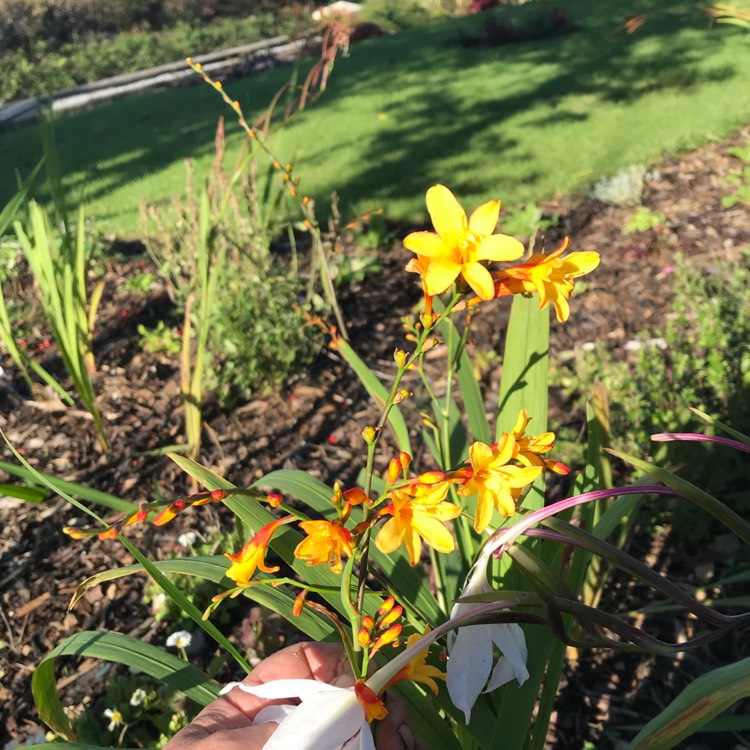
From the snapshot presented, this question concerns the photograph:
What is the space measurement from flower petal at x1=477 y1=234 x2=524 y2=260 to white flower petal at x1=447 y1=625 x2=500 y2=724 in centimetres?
41

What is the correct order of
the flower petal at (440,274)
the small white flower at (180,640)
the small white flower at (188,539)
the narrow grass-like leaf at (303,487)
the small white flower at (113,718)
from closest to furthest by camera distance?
1. the flower petal at (440,274)
2. the narrow grass-like leaf at (303,487)
3. the small white flower at (113,718)
4. the small white flower at (180,640)
5. the small white flower at (188,539)

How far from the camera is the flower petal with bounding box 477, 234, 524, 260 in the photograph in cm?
76

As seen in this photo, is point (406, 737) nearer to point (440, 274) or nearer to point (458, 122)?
point (440, 274)

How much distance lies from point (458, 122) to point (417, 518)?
221 inches

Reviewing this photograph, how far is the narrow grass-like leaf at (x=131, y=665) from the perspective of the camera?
1.11 metres

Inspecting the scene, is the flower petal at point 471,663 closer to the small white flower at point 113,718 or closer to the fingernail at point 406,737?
the fingernail at point 406,737

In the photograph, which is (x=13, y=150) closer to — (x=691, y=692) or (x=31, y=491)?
(x=31, y=491)

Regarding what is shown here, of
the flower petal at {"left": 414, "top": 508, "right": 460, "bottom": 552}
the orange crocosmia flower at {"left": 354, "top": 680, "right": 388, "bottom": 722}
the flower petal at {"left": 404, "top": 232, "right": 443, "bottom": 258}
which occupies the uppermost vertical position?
the flower petal at {"left": 404, "top": 232, "right": 443, "bottom": 258}

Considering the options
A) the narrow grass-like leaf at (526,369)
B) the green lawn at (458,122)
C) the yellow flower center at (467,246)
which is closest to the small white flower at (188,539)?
the narrow grass-like leaf at (526,369)

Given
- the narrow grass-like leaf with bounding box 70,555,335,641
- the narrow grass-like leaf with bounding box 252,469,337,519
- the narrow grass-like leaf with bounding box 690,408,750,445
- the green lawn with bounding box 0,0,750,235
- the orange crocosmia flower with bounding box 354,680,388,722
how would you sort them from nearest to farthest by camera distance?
the orange crocosmia flower with bounding box 354,680,388,722 → the narrow grass-like leaf with bounding box 690,408,750,445 → the narrow grass-like leaf with bounding box 70,555,335,641 → the narrow grass-like leaf with bounding box 252,469,337,519 → the green lawn with bounding box 0,0,750,235

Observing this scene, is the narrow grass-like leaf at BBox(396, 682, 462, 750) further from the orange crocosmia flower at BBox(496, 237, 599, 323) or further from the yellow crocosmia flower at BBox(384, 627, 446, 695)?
the orange crocosmia flower at BBox(496, 237, 599, 323)

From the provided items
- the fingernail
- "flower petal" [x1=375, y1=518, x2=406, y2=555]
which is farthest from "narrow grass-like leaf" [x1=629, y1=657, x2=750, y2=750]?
"flower petal" [x1=375, y1=518, x2=406, y2=555]

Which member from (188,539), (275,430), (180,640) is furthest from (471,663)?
(275,430)

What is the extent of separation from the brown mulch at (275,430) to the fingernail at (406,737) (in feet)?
3.04
